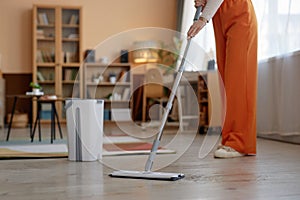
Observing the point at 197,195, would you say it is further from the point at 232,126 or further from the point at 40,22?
the point at 40,22

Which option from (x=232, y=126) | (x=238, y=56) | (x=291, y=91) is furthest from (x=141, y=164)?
(x=291, y=91)

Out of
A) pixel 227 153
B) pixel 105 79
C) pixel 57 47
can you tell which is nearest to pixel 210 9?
pixel 227 153

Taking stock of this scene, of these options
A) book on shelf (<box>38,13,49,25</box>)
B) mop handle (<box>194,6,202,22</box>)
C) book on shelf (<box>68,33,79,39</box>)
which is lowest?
mop handle (<box>194,6,202,22</box>)

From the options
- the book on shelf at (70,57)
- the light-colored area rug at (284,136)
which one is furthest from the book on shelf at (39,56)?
the light-colored area rug at (284,136)

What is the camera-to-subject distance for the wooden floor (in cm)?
137

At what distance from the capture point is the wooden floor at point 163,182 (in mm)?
1367

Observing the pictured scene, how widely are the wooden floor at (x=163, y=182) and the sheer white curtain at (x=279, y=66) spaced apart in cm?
107

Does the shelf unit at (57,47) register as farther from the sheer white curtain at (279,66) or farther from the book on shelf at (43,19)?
the sheer white curtain at (279,66)

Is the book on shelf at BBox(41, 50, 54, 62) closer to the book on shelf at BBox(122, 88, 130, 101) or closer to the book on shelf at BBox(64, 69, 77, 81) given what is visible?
the book on shelf at BBox(64, 69, 77, 81)

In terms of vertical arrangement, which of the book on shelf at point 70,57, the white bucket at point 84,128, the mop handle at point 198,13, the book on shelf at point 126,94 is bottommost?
the white bucket at point 84,128

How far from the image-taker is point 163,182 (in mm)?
1577

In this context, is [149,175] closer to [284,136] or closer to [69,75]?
[284,136]

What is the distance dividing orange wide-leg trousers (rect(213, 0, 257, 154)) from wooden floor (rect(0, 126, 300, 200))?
17 centimetres

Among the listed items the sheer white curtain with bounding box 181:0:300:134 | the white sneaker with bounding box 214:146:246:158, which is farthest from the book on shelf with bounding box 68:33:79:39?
the white sneaker with bounding box 214:146:246:158
